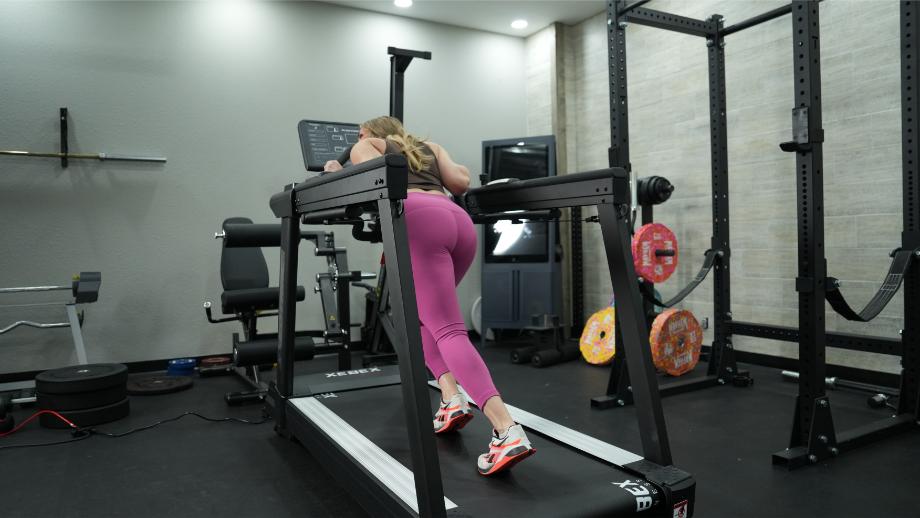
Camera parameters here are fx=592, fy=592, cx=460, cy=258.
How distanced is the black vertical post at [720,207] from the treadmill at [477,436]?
1.88 m

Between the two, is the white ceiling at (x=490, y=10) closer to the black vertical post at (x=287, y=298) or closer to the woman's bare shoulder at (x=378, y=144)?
the black vertical post at (x=287, y=298)

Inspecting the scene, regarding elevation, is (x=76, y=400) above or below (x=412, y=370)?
below

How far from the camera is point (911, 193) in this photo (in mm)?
2834

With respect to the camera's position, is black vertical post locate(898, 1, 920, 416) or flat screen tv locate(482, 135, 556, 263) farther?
flat screen tv locate(482, 135, 556, 263)

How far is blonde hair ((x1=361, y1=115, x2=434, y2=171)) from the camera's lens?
202 centimetres

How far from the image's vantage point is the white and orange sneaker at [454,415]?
2221 millimetres

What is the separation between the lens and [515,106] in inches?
238

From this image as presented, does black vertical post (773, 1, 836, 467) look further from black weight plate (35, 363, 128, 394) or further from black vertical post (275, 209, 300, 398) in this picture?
black weight plate (35, 363, 128, 394)

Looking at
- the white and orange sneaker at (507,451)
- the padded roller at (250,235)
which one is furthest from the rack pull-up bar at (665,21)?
the white and orange sneaker at (507,451)

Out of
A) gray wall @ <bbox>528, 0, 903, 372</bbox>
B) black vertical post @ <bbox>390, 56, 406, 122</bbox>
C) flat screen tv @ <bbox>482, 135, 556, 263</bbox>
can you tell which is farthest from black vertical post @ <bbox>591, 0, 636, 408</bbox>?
flat screen tv @ <bbox>482, 135, 556, 263</bbox>

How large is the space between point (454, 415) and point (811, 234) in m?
1.66

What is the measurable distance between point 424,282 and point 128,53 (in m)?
3.73

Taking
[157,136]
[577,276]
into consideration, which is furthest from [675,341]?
[157,136]

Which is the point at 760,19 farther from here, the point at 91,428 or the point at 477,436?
the point at 91,428
